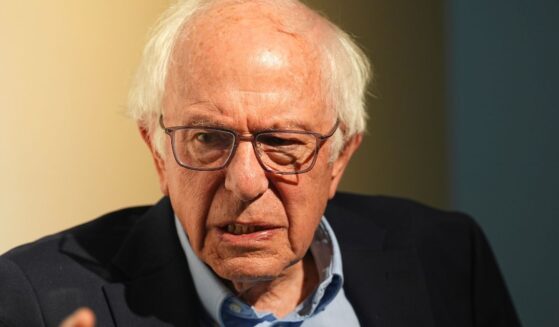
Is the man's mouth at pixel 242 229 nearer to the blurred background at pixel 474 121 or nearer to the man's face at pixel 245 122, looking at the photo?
the man's face at pixel 245 122

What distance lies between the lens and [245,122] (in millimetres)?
1678

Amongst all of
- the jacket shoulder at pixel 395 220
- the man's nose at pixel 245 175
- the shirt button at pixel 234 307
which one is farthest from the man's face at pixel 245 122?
the jacket shoulder at pixel 395 220

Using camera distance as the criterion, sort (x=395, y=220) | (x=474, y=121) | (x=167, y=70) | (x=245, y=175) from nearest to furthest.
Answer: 1. (x=245, y=175)
2. (x=167, y=70)
3. (x=395, y=220)
4. (x=474, y=121)

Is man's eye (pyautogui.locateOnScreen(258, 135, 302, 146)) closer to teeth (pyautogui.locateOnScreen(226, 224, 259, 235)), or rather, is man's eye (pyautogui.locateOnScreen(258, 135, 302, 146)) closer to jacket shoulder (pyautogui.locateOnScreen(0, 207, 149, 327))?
teeth (pyautogui.locateOnScreen(226, 224, 259, 235))

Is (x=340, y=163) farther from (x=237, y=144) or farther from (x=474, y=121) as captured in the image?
(x=474, y=121)

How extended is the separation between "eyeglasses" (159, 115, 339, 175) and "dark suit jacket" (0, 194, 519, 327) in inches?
11.4

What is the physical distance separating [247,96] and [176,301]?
1.58 ft

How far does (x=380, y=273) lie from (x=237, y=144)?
616mm

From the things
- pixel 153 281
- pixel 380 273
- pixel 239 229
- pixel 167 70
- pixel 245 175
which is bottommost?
pixel 380 273

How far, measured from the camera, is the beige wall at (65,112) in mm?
1932

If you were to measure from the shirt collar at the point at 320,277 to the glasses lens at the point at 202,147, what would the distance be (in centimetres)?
26

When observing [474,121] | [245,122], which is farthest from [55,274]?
[474,121]

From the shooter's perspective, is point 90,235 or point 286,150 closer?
point 286,150

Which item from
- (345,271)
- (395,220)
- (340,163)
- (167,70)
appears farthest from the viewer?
(395,220)
